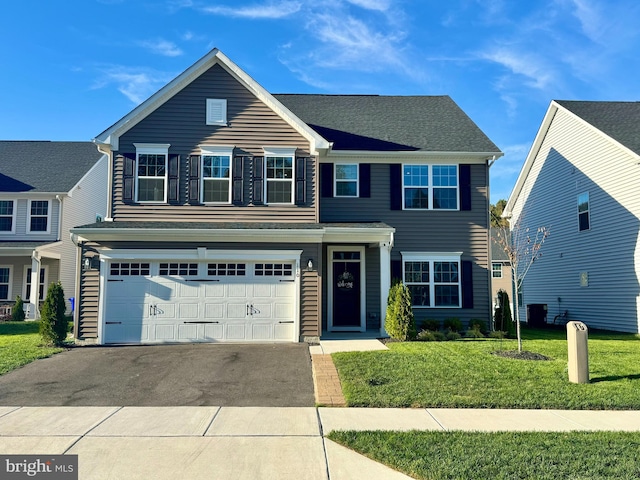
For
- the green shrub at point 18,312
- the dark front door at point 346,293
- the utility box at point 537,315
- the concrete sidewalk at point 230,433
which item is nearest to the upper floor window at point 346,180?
the dark front door at point 346,293

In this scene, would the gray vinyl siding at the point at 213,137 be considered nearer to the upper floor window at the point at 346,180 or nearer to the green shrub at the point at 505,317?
the upper floor window at the point at 346,180

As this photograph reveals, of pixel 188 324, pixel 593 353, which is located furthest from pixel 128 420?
pixel 593 353

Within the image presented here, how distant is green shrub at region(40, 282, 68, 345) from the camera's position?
11.6m

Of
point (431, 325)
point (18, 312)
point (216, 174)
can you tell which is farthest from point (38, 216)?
point (431, 325)

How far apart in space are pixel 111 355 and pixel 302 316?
4.62 metres

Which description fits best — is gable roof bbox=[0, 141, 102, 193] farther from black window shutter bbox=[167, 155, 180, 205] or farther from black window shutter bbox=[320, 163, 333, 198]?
black window shutter bbox=[320, 163, 333, 198]

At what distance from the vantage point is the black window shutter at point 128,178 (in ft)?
44.3

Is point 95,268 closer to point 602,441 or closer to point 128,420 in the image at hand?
point 128,420

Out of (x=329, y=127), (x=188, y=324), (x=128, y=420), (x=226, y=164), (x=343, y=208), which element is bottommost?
(x=128, y=420)

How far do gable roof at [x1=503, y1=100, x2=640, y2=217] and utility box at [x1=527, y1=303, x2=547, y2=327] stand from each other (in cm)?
668

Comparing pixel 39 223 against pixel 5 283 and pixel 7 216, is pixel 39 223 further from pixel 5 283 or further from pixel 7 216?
pixel 5 283

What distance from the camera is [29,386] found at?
831 cm

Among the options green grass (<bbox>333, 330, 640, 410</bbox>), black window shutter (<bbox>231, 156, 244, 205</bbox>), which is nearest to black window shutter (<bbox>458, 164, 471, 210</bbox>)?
green grass (<bbox>333, 330, 640, 410</bbox>)

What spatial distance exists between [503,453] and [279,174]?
10.2m
